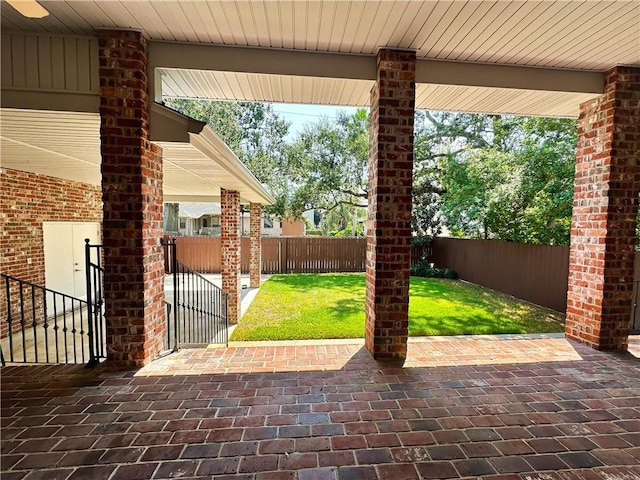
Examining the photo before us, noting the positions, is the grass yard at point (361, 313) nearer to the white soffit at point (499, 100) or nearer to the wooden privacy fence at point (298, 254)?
the white soffit at point (499, 100)

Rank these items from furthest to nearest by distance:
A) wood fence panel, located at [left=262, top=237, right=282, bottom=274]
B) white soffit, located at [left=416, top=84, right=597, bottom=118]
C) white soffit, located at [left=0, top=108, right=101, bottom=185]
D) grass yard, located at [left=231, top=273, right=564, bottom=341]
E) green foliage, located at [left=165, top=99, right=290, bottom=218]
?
1. green foliage, located at [left=165, top=99, right=290, bottom=218]
2. wood fence panel, located at [left=262, top=237, right=282, bottom=274]
3. grass yard, located at [left=231, top=273, right=564, bottom=341]
4. white soffit, located at [left=416, top=84, right=597, bottom=118]
5. white soffit, located at [left=0, top=108, right=101, bottom=185]

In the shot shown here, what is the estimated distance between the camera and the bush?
11933mm

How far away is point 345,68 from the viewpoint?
3256mm

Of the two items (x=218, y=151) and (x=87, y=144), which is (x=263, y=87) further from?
(x=87, y=144)

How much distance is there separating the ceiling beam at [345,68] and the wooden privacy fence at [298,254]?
1053 centimetres

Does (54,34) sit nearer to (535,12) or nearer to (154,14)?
(154,14)

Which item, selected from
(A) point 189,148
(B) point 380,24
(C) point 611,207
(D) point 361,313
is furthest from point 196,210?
(C) point 611,207

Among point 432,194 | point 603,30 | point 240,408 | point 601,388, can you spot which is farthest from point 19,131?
point 432,194

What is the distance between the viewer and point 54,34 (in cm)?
284

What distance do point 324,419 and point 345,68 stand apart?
317cm

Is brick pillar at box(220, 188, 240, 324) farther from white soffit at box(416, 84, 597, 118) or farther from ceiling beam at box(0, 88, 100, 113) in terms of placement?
white soffit at box(416, 84, 597, 118)

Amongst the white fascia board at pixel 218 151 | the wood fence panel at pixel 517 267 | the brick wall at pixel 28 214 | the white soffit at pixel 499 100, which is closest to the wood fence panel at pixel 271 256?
the wood fence panel at pixel 517 267

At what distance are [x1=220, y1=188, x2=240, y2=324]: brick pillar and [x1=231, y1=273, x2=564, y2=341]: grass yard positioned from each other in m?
0.41

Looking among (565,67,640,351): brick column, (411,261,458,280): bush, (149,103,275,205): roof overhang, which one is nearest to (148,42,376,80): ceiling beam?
(149,103,275,205): roof overhang
